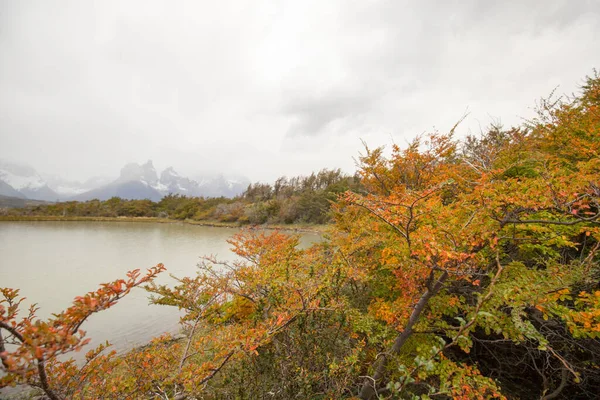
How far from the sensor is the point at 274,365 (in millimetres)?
3207

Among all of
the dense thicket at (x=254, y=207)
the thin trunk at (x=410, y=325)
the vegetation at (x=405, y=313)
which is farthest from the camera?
the dense thicket at (x=254, y=207)

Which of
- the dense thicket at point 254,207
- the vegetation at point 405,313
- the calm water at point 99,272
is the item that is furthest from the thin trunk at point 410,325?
the dense thicket at point 254,207

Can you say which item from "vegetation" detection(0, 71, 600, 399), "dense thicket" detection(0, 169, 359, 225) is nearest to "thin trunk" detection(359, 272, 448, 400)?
"vegetation" detection(0, 71, 600, 399)

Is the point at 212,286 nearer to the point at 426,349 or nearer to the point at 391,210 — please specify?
the point at 391,210

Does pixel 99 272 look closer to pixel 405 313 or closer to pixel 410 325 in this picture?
pixel 405 313

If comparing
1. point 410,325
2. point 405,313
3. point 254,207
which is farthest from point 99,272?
point 254,207

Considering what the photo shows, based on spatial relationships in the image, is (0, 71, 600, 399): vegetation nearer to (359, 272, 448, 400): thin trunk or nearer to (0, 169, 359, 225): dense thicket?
(359, 272, 448, 400): thin trunk

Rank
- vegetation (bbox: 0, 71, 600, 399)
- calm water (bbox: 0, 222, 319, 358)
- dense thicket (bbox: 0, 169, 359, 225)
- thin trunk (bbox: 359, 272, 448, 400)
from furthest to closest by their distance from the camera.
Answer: dense thicket (bbox: 0, 169, 359, 225), calm water (bbox: 0, 222, 319, 358), thin trunk (bbox: 359, 272, 448, 400), vegetation (bbox: 0, 71, 600, 399)

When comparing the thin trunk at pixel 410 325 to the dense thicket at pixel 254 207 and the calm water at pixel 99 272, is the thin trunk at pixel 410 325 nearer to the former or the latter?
the calm water at pixel 99 272

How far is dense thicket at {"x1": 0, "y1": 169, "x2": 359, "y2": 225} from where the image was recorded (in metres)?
40.8

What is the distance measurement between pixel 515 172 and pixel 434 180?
6.04 ft

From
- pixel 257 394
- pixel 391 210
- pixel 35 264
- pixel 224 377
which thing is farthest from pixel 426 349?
pixel 35 264

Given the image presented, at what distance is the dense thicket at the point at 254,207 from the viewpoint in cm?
4081

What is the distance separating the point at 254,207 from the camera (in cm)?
4584
